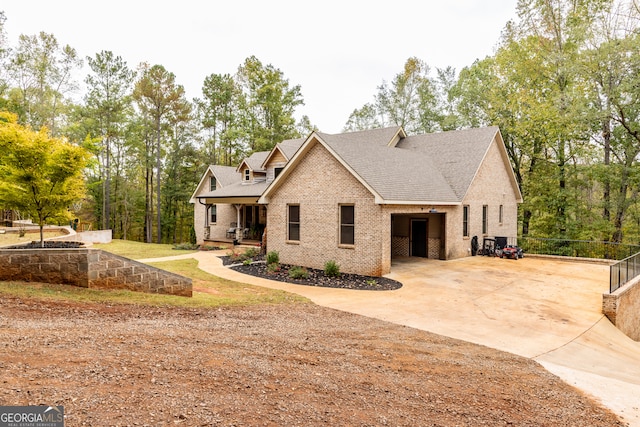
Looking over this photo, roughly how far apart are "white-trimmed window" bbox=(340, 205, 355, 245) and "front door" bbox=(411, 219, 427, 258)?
6218mm

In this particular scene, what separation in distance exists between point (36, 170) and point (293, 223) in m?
9.66

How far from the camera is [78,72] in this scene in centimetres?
3406

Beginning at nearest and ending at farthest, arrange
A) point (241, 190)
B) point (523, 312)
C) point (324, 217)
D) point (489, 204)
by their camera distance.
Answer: point (523, 312)
point (324, 217)
point (489, 204)
point (241, 190)

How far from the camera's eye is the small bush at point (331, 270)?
46.4 ft

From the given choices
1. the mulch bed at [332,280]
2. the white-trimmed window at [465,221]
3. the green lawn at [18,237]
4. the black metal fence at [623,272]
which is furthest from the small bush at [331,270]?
the green lawn at [18,237]

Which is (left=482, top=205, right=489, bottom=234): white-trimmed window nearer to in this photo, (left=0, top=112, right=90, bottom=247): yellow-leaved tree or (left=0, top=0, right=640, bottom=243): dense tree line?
(left=0, top=0, right=640, bottom=243): dense tree line

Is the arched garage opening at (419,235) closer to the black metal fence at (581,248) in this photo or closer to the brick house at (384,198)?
the brick house at (384,198)

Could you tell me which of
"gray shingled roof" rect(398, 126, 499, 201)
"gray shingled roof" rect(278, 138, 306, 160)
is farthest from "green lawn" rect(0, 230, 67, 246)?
"gray shingled roof" rect(398, 126, 499, 201)

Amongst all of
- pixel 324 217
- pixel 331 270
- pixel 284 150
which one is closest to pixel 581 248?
pixel 324 217

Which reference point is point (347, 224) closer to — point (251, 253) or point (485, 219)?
point (251, 253)

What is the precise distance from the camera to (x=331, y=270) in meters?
14.2

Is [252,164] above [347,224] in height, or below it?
above

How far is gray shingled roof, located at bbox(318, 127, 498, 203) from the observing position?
581 inches

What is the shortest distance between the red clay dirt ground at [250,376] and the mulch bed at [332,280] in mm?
5633
